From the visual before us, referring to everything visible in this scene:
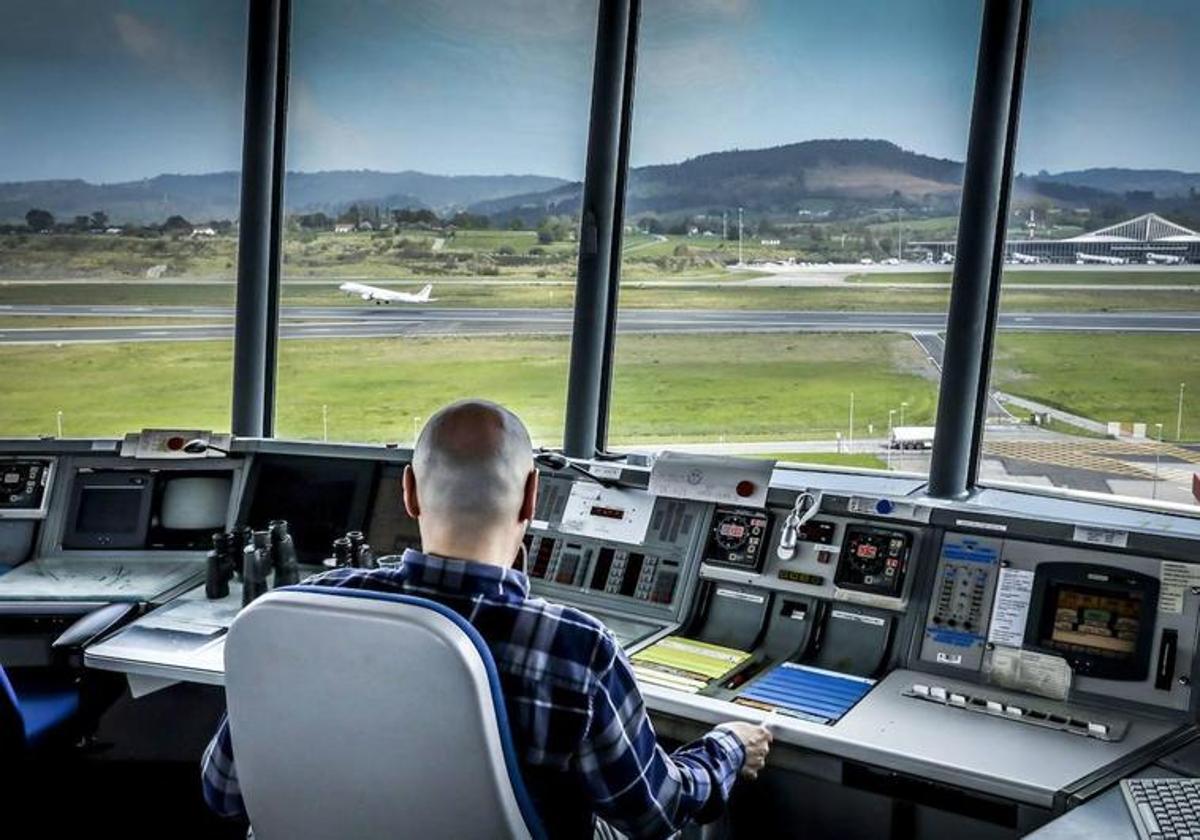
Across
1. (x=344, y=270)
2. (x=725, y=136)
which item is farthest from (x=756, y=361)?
(x=344, y=270)

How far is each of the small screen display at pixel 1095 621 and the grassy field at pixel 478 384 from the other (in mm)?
1435

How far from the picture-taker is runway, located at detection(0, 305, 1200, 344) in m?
4.31

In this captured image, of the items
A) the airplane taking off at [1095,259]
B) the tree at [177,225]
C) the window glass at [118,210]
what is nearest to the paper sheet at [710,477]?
the airplane taking off at [1095,259]

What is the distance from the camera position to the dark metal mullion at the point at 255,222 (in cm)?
432

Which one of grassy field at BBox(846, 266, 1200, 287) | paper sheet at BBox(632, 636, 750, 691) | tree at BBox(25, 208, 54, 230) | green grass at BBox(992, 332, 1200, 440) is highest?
grassy field at BBox(846, 266, 1200, 287)

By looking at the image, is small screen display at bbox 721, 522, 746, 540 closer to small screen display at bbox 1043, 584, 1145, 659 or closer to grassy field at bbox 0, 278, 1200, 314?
small screen display at bbox 1043, 584, 1145, 659

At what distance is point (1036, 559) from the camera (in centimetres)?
264

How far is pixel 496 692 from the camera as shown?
5.04 feet

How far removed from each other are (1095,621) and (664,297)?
7.31 ft

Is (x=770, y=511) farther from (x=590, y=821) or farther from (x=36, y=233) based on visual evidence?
(x=36, y=233)

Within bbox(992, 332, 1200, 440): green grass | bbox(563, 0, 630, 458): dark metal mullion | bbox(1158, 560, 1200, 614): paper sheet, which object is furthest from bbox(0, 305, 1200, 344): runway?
bbox(1158, 560, 1200, 614): paper sheet

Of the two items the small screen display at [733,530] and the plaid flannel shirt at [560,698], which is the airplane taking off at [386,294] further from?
the plaid flannel shirt at [560,698]

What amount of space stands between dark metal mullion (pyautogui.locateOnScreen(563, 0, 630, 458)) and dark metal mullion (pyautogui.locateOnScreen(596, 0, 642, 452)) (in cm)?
4

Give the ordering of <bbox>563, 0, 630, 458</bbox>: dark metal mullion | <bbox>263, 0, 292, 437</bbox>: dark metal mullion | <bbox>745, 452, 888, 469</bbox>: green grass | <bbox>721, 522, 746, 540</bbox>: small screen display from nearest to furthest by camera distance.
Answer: <bbox>721, 522, 746, 540</bbox>: small screen display, <bbox>563, 0, 630, 458</bbox>: dark metal mullion, <bbox>745, 452, 888, 469</bbox>: green grass, <bbox>263, 0, 292, 437</bbox>: dark metal mullion
